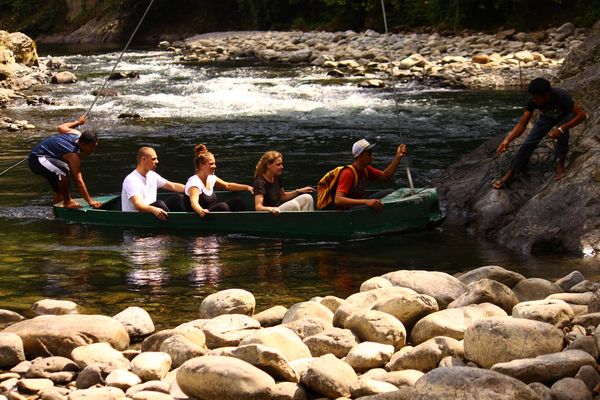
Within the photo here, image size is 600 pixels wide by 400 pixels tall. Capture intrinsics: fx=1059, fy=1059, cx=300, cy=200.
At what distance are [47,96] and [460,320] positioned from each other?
18955mm

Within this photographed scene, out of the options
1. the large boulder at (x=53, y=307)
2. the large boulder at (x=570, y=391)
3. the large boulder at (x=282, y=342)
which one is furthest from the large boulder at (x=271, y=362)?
the large boulder at (x=53, y=307)

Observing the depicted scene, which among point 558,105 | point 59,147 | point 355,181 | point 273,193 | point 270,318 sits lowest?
point 270,318

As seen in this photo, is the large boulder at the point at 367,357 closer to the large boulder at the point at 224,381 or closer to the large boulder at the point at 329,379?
the large boulder at the point at 329,379

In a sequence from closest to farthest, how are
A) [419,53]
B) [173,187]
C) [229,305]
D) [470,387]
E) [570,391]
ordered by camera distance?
[470,387], [570,391], [229,305], [173,187], [419,53]

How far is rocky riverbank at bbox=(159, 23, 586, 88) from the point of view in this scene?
25.1 meters

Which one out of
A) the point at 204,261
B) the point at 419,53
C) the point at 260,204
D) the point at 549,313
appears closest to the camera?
the point at 549,313

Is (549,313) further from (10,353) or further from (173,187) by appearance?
(173,187)

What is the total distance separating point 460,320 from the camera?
653 cm

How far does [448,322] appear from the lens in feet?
21.3

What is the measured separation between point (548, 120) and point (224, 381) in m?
6.28

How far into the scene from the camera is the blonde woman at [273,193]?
10.6 m

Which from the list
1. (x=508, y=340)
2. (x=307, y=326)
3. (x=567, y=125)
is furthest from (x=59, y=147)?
(x=508, y=340)

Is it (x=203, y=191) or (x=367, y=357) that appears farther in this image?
(x=203, y=191)

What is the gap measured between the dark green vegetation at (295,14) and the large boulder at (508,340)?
85.9ft
